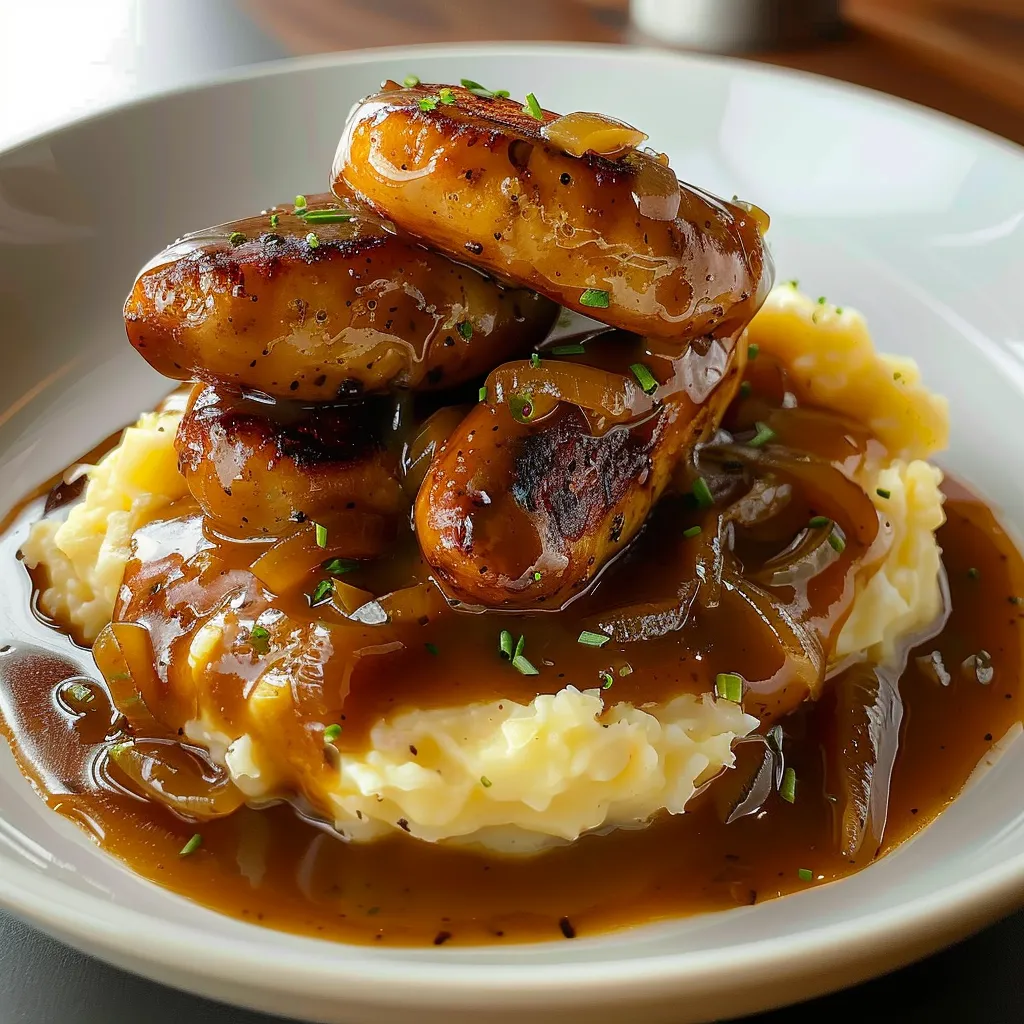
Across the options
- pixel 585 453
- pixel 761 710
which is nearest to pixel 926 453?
pixel 761 710

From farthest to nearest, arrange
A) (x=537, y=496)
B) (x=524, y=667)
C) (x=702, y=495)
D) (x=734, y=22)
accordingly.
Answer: (x=734, y=22) → (x=702, y=495) → (x=524, y=667) → (x=537, y=496)

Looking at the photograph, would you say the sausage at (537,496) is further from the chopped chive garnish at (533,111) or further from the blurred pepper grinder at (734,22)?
the blurred pepper grinder at (734,22)

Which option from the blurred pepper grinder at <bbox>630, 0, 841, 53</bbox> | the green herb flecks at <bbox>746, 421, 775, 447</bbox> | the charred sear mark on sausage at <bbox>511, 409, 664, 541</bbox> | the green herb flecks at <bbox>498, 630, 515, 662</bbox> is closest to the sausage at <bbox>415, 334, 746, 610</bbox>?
the charred sear mark on sausage at <bbox>511, 409, 664, 541</bbox>

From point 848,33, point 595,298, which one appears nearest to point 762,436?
point 595,298

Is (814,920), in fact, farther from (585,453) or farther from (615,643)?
(585,453)

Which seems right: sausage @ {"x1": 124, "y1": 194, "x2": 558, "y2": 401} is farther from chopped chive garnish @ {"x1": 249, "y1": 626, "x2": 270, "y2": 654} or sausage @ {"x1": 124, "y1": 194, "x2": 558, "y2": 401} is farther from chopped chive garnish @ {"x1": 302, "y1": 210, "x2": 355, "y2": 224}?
chopped chive garnish @ {"x1": 249, "y1": 626, "x2": 270, "y2": 654}

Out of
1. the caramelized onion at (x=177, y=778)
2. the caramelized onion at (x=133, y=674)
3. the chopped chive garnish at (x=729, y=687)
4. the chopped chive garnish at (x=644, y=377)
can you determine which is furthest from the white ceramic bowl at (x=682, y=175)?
the chopped chive garnish at (x=644, y=377)

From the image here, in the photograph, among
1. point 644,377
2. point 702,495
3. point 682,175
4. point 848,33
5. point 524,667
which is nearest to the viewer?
point 524,667

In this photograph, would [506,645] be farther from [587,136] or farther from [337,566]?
[587,136]
